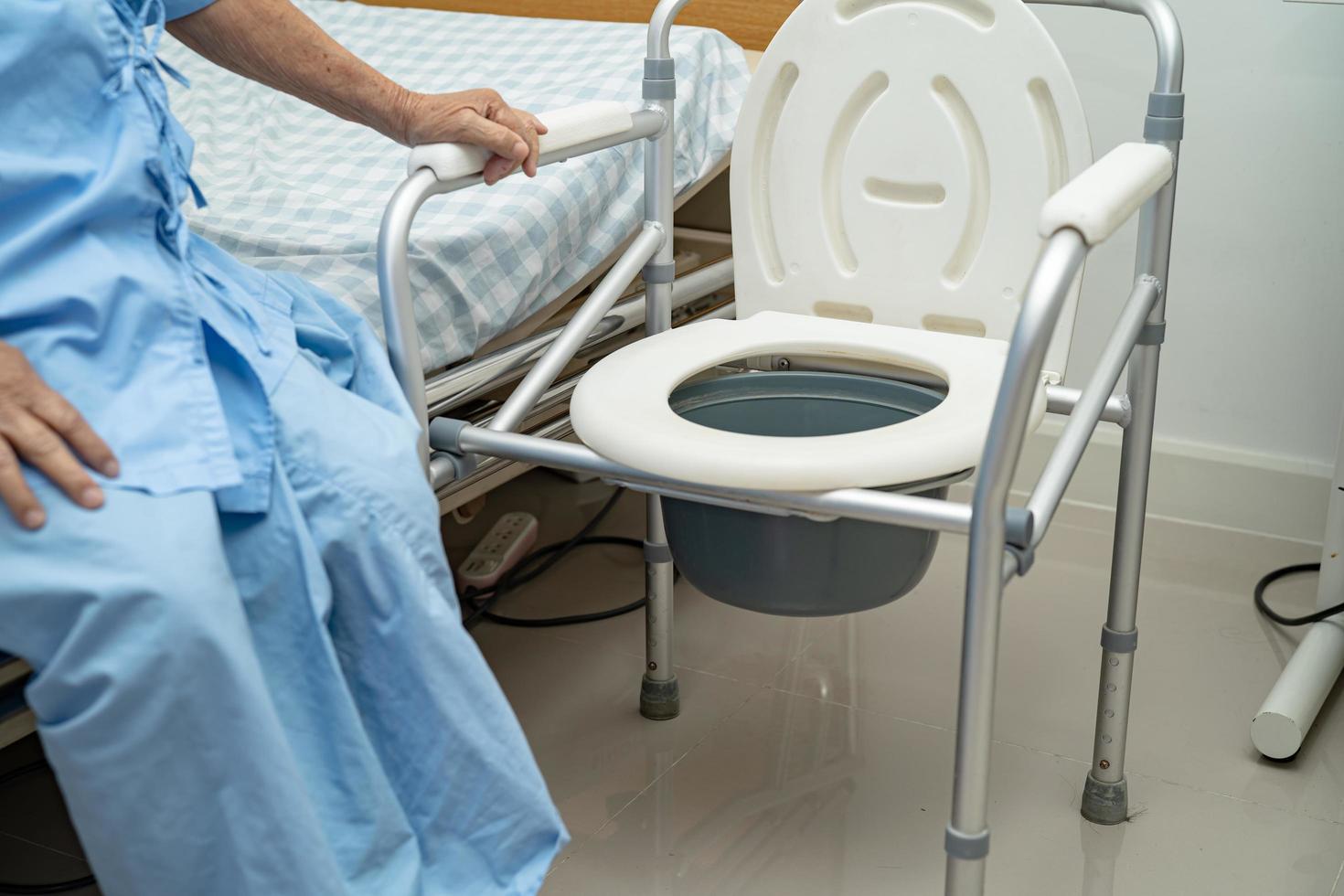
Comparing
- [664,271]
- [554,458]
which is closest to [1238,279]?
[664,271]

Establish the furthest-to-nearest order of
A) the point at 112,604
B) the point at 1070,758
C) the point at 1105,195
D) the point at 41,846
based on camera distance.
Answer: the point at 1070,758 < the point at 41,846 < the point at 1105,195 < the point at 112,604

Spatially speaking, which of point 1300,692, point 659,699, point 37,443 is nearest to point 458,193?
point 659,699

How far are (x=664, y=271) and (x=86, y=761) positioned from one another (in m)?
0.83

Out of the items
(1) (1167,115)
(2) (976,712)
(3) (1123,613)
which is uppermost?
(1) (1167,115)

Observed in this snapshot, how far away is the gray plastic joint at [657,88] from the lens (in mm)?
1397

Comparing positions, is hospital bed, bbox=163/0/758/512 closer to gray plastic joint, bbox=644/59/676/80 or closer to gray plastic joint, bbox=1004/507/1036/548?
gray plastic joint, bbox=644/59/676/80

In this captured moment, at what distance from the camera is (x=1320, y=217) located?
1919 millimetres

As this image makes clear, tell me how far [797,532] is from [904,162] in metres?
0.45

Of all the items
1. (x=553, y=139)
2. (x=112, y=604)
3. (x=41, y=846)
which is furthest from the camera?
(x=41, y=846)

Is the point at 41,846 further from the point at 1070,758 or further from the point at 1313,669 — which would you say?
the point at 1313,669

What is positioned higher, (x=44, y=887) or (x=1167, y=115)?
(x=1167, y=115)

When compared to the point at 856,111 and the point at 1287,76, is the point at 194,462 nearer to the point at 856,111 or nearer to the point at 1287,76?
the point at 856,111

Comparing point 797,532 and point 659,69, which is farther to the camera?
point 659,69

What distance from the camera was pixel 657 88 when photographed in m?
1.40
